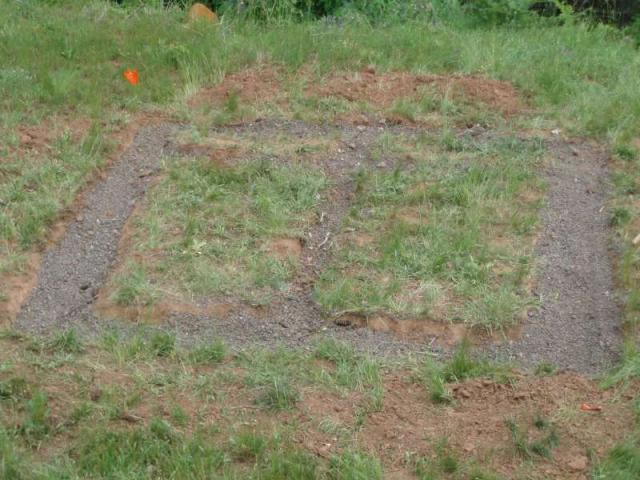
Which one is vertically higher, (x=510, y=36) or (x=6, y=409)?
(x=510, y=36)

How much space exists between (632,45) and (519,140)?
250 cm

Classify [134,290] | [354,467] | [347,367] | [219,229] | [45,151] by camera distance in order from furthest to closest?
1. [45,151]
2. [219,229]
3. [134,290]
4. [347,367]
5. [354,467]

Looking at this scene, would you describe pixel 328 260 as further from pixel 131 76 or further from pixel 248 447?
pixel 131 76

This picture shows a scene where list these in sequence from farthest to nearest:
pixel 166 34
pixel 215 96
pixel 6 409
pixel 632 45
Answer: pixel 632 45 < pixel 166 34 < pixel 215 96 < pixel 6 409

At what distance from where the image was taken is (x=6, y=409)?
5.01m

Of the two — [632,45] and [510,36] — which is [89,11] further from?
[632,45]

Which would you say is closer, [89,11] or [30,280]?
[30,280]

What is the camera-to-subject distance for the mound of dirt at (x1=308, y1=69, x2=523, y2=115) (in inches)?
313

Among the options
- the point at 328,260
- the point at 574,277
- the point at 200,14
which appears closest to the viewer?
the point at 574,277

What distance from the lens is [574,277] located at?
6141mm

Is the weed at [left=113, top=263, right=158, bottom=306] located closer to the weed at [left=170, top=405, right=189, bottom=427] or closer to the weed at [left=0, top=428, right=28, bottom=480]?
the weed at [left=170, top=405, right=189, bottom=427]

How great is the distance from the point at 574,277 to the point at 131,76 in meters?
3.70

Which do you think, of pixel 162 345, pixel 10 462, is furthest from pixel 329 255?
pixel 10 462

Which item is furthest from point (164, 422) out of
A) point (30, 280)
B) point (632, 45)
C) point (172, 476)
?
point (632, 45)
